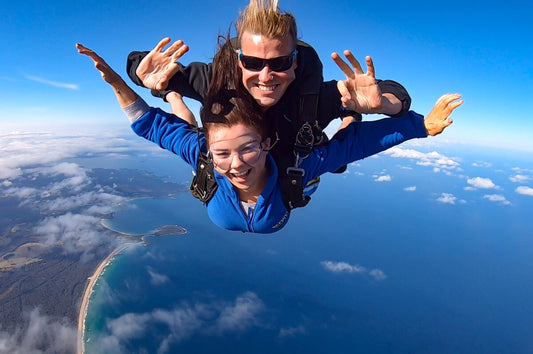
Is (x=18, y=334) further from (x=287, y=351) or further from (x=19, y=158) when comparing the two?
(x=19, y=158)

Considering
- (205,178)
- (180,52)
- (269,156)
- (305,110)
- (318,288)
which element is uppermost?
(180,52)

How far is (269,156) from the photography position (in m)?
1.82

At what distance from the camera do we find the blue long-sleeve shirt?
1744mm

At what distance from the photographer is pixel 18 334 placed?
59.6 feet

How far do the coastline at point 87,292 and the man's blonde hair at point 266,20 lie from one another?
20697 millimetres

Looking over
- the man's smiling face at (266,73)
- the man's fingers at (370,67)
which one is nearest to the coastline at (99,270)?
the man's smiling face at (266,73)

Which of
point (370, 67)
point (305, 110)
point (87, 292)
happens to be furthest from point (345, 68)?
point (87, 292)

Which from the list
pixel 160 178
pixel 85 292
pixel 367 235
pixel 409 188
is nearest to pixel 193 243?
pixel 85 292

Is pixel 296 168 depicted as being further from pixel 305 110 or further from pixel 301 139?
pixel 305 110

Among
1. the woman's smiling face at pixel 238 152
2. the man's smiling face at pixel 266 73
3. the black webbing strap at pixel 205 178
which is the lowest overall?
the black webbing strap at pixel 205 178

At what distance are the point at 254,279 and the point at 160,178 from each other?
40782 millimetres

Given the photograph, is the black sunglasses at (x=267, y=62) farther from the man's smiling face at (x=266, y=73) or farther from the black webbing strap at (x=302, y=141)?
the black webbing strap at (x=302, y=141)

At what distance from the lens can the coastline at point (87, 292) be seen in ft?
53.1

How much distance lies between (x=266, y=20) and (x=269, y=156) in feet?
2.67
